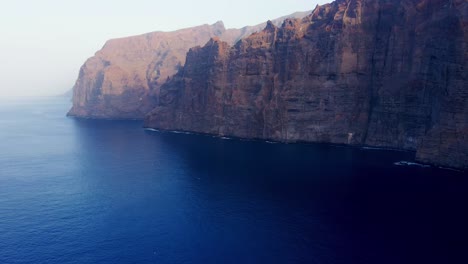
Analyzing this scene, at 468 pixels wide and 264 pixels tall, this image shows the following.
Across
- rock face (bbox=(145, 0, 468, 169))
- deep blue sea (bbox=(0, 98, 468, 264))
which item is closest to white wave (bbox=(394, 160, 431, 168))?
rock face (bbox=(145, 0, 468, 169))

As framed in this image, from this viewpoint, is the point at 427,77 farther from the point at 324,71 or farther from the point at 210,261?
the point at 210,261

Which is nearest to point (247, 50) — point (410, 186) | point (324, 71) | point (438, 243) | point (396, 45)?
point (324, 71)

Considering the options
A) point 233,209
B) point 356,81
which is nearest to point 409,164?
point 356,81

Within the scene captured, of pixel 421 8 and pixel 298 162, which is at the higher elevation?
pixel 421 8

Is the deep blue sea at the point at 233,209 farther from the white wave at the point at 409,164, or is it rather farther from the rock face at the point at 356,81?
the rock face at the point at 356,81

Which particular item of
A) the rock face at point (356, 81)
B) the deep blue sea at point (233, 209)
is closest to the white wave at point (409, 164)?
the rock face at point (356, 81)

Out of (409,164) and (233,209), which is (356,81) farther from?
(233,209)
